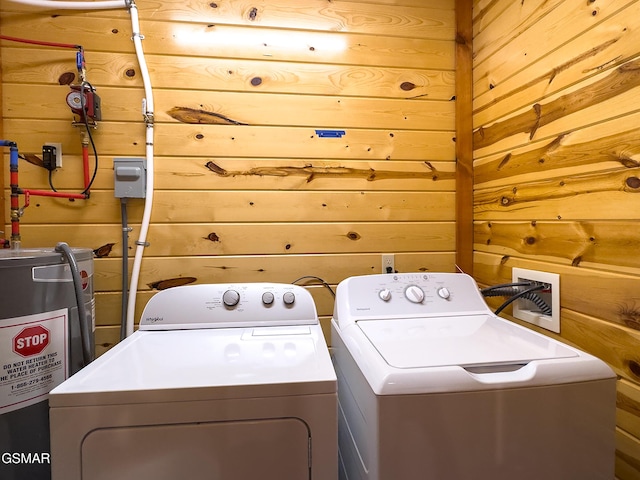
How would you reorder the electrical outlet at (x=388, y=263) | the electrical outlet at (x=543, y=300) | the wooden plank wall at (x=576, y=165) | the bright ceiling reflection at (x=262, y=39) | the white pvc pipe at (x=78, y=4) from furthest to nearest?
the electrical outlet at (x=388, y=263) → the bright ceiling reflection at (x=262, y=39) → the white pvc pipe at (x=78, y=4) → the electrical outlet at (x=543, y=300) → the wooden plank wall at (x=576, y=165)

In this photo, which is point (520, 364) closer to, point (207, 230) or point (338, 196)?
point (338, 196)

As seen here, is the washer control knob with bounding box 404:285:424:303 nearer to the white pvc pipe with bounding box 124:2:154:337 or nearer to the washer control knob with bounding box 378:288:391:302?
the washer control knob with bounding box 378:288:391:302

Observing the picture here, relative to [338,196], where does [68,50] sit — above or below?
above

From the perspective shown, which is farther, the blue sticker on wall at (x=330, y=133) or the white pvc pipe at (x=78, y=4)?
the blue sticker on wall at (x=330, y=133)

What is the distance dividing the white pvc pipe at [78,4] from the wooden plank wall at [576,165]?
1.56m

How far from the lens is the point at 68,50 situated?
4.29ft

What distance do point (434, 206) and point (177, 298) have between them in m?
1.16

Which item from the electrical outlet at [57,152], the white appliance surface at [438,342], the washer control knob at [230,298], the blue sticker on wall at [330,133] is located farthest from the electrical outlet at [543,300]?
the electrical outlet at [57,152]

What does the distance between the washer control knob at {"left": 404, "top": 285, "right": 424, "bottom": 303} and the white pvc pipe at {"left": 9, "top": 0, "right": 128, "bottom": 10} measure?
1593 mm

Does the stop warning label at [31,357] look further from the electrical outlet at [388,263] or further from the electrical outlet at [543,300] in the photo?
the electrical outlet at [543,300]

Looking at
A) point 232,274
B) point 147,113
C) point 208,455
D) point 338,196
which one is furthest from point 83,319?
point 338,196

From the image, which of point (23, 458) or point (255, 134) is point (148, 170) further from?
point (23, 458)

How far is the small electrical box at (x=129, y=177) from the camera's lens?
1.30m

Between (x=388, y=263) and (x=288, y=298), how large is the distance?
0.55m
